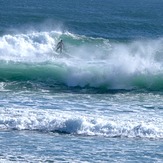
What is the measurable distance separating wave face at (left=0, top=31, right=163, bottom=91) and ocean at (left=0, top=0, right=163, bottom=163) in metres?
0.04

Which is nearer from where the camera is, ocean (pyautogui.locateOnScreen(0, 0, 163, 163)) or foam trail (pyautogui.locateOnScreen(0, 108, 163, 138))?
ocean (pyautogui.locateOnScreen(0, 0, 163, 163))

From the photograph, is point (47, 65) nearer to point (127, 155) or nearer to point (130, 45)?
point (130, 45)

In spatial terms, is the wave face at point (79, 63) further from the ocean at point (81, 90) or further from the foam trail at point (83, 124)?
the foam trail at point (83, 124)

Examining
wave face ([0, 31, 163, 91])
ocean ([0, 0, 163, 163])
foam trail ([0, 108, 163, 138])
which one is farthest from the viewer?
wave face ([0, 31, 163, 91])

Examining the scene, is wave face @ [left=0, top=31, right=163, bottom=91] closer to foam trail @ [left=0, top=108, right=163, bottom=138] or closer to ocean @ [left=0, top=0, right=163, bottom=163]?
ocean @ [left=0, top=0, right=163, bottom=163]

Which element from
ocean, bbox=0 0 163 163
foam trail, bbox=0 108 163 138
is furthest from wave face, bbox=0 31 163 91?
foam trail, bbox=0 108 163 138

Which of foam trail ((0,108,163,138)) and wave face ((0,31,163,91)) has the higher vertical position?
wave face ((0,31,163,91))

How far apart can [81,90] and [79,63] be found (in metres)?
4.75

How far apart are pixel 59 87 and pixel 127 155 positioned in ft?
35.5

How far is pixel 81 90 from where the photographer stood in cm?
3438

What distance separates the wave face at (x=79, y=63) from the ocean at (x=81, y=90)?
Answer: 43 mm

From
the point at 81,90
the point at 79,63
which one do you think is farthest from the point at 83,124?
the point at 79,63

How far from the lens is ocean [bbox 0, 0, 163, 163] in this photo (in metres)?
25.0

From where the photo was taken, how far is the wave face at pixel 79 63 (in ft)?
117
